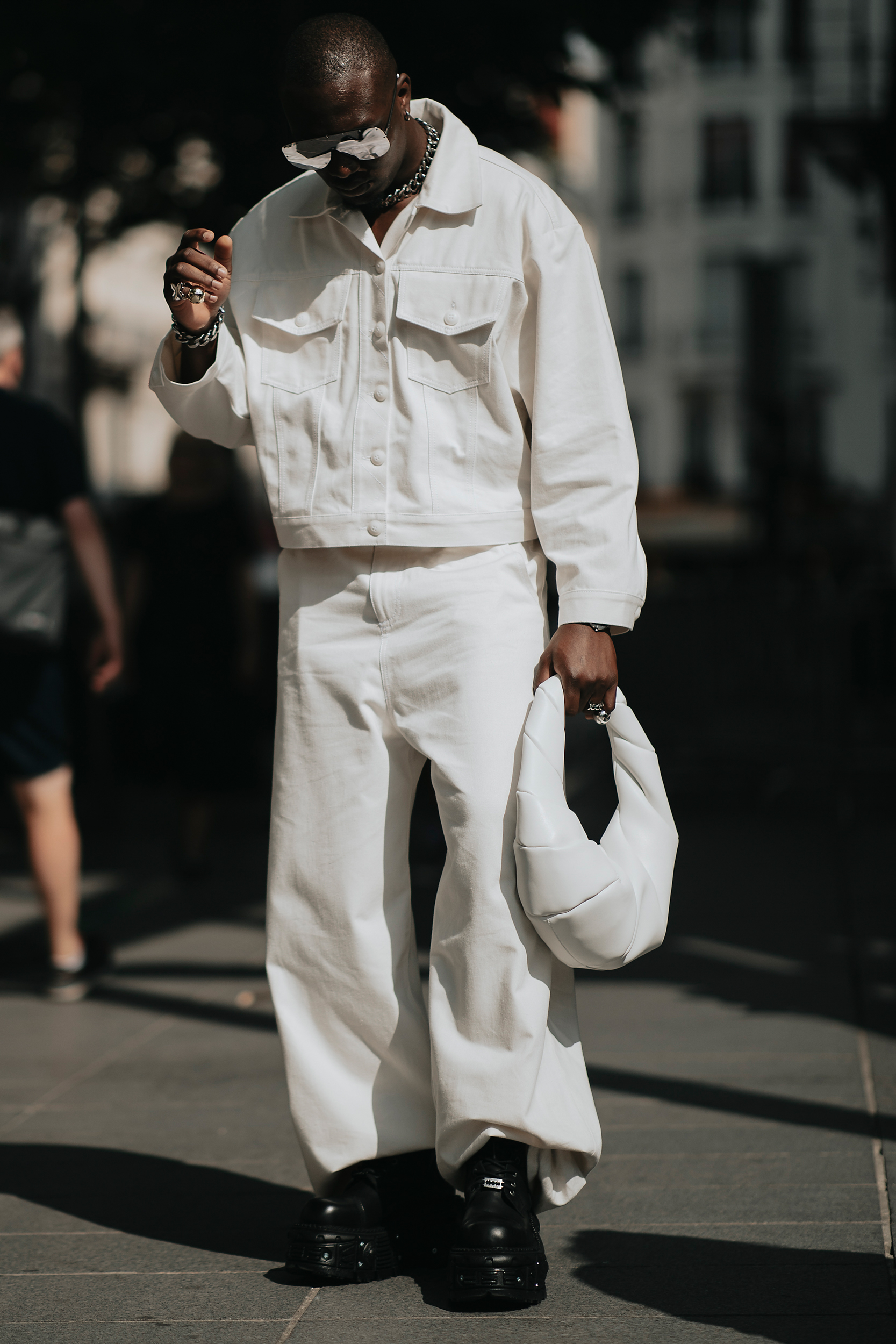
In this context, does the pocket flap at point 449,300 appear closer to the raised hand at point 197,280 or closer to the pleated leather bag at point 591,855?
the raised hand at point 197,280

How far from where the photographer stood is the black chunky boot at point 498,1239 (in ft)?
9.41

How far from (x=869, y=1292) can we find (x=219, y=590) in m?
5.14

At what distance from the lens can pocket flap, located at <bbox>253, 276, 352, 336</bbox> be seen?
10.1 feet

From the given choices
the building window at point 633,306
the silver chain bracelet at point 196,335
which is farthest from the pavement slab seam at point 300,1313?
the building window at point 633,306

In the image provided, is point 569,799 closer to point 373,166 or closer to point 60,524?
point 60,524

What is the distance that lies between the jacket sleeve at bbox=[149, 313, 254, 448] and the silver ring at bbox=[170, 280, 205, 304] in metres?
0.10

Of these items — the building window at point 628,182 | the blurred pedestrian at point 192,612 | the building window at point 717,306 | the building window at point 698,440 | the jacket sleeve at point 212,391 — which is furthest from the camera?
the building window at point 628,182

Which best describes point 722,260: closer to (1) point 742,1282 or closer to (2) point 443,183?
(2) point 443,183

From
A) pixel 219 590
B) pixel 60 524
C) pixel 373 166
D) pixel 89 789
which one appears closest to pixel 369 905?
pixel 373 166

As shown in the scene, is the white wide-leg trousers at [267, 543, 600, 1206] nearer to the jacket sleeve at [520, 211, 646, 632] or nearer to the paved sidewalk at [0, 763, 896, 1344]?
the jacket sleeve at [520, 211, 646, 632]

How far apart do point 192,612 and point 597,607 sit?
4804mm

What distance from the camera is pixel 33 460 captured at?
5512 mm

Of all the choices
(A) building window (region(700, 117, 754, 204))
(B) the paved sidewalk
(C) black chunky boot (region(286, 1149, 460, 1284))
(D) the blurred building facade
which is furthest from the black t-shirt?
(A) building window (region(700, 117, 754, 204))

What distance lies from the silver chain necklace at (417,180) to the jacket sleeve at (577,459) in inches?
9.5
